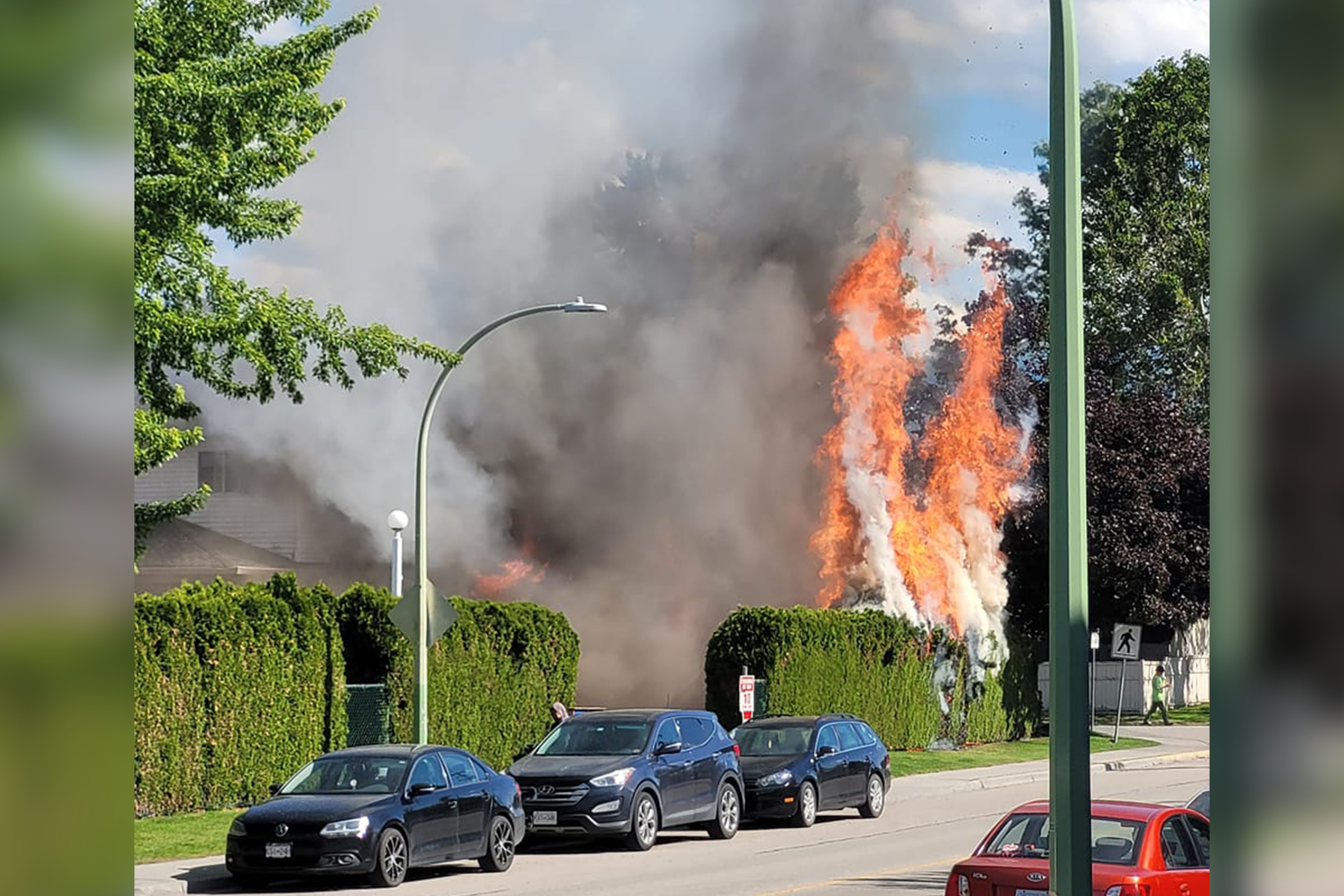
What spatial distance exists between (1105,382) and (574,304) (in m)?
33.3

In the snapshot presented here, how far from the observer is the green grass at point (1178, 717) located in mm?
53438

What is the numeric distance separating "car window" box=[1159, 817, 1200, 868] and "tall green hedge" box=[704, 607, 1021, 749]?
2355 cm

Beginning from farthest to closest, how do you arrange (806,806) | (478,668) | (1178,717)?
(1178,717)
(478,668)
(806,806)

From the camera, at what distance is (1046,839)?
1465cm

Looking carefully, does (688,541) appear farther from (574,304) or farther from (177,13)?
(177,13)

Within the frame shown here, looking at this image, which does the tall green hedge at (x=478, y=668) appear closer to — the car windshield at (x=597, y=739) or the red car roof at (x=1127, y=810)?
the car windshield at (x=597, y=739)

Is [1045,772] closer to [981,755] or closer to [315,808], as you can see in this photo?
[981,755]

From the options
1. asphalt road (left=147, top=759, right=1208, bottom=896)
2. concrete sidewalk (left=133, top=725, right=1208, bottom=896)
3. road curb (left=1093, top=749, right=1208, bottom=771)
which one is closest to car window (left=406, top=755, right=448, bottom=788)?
asphalt road (left=147, top=759, right=1208, bottom=896)

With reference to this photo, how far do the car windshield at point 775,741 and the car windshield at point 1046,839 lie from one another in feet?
46.5

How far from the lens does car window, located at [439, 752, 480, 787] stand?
21.2 m

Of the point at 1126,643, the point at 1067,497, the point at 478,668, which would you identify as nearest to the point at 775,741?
Answer: the point at 478,668

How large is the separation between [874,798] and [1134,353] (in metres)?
30.3

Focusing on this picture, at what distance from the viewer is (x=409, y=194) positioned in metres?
55.8

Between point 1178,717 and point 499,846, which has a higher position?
point 499,846
